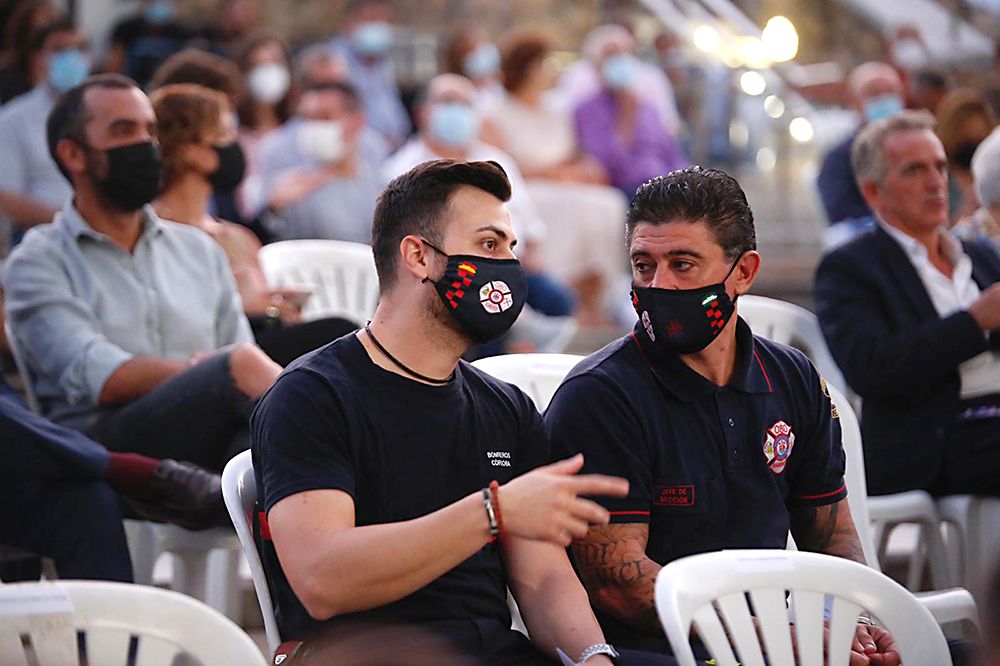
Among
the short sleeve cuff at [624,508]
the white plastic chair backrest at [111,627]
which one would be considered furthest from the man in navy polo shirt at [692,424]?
the white plastic chair backrest at [111,627]

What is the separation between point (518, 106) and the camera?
8195 mm

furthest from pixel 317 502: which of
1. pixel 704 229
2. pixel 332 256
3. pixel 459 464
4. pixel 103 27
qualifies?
pixel 103 27

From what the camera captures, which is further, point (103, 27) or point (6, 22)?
point (103, 27)

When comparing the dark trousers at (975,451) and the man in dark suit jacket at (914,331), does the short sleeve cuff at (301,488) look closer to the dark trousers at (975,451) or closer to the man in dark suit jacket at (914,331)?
the man in dark suit jacket at (914,331)

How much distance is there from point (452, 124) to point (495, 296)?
14.3 feet

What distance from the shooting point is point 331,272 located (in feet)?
18.4

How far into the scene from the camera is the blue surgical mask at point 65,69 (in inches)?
257

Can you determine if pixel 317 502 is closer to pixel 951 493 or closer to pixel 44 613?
pixel 44 613

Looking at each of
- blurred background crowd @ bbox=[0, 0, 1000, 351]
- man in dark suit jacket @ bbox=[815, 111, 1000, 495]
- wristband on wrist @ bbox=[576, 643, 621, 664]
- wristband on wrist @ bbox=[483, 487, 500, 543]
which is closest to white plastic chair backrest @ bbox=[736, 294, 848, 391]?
man in dark suit jacket @ bbox=[815, 111, 1000, 495]

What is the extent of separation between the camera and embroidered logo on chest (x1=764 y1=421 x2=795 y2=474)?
3.19m

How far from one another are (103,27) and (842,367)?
6586mm

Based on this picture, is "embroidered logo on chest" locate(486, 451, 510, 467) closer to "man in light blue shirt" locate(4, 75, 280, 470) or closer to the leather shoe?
the leather shoe

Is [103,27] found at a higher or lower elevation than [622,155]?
higher

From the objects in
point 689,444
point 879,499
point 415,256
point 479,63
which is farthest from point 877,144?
point 479,63
